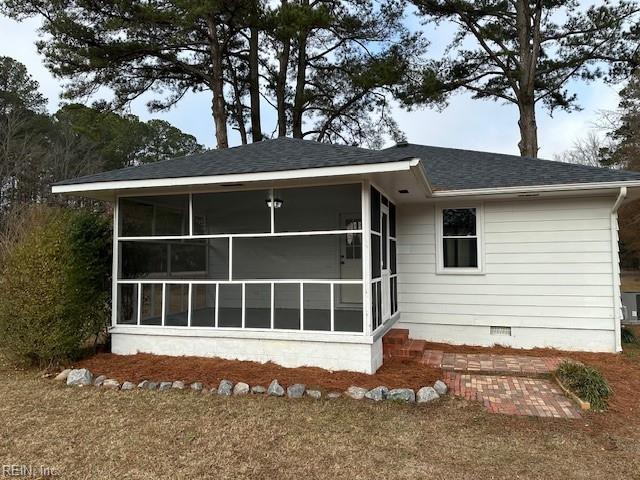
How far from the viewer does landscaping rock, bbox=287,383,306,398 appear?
4652 millimetres

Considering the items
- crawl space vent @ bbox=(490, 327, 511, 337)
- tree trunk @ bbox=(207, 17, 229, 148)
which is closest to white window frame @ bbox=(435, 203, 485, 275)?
crawl space vent @ bbox=(490, 327, 511, 337)

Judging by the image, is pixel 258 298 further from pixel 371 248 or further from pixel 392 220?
pixel 371 248

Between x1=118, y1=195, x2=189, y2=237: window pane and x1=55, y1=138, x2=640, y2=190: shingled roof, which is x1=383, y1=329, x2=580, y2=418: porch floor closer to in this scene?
x1=55, y1=138, x2=640, y2=190: shingled roof

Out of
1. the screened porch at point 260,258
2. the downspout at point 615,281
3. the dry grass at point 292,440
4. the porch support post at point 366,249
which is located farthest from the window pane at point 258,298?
the downspout at point 615,281

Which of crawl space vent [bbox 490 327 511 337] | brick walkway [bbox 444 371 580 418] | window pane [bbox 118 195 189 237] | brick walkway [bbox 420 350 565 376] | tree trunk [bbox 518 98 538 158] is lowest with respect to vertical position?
brick walkway [bbox 444 371 580 418]

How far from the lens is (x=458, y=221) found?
7.36 meters

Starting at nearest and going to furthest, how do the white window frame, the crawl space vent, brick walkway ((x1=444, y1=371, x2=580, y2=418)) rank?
1. brick walkway ((x1=444, y1=371, x2=580, y2=418))
2. the crawl space vent
3. the white window frame

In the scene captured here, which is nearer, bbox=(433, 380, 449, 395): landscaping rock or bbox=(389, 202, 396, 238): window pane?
bbox=(433, 380, 449, 395): landscaping rock

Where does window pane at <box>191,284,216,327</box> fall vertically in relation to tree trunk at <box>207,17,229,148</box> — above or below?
below

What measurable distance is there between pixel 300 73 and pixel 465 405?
13662mm

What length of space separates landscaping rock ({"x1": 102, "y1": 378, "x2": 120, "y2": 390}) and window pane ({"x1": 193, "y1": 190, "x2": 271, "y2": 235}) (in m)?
2.49

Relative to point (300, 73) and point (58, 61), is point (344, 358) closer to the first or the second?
point (58, 61)

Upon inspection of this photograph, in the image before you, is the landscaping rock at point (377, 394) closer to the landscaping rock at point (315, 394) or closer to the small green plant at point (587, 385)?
the landscaping rock at point (315, 394)

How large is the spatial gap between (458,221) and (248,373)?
433 centimetres
